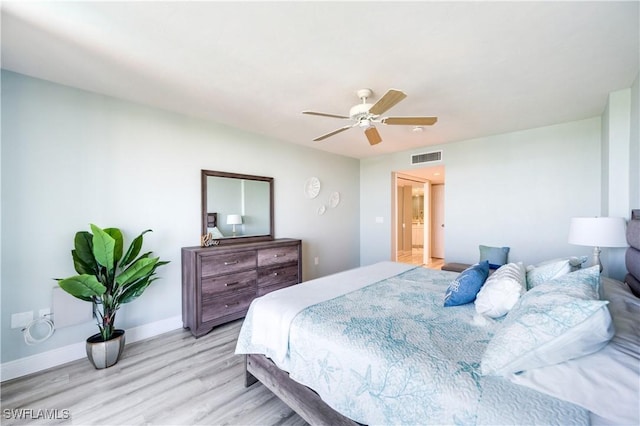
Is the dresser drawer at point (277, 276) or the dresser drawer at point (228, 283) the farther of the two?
the dresser drawer at point (277, 276)

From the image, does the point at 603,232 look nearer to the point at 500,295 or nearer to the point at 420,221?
the point at 500,295

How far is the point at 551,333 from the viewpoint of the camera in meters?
0.92

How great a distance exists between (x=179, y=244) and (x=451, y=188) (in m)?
4.08

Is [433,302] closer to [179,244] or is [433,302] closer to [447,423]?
[447,423]

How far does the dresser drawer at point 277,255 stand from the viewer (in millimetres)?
3389

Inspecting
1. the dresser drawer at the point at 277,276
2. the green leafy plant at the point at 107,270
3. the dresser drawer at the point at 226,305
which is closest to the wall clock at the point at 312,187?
the dresser drawer at the point at 277,276

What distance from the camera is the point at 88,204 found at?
8.25 ft

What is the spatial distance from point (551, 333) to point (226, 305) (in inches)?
115

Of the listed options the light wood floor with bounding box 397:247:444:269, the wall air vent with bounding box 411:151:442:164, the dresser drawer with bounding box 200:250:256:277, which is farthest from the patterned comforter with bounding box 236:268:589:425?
the light wood floor with bounding box 397:247:444:269

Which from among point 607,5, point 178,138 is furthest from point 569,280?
point 178,138

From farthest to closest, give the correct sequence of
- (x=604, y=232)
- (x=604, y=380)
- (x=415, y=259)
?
1. (x=415, y=259)
2. (x=604, y=232)
3. (x=604, y=380)

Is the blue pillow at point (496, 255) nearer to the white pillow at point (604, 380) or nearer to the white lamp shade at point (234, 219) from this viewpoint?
the white pillow at point (604, 380)

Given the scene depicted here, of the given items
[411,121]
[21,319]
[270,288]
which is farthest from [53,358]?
[411,121]

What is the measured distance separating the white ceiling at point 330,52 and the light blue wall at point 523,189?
0.63 metres
